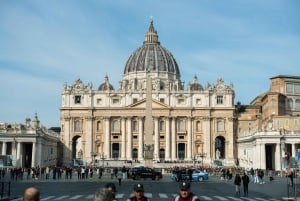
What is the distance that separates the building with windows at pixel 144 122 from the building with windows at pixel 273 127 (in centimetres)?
606

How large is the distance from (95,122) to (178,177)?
181ft

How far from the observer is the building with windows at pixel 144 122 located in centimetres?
9900

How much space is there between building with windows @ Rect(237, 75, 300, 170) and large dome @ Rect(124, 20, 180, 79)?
18.3 metres

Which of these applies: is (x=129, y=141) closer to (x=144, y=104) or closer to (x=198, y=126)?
(x=144, y=104)

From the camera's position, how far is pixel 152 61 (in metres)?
120

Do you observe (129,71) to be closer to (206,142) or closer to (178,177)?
(206,142)

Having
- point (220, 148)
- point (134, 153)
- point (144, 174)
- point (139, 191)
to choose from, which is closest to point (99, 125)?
point (134, 153)

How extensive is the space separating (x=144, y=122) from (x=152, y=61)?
2365 centimetres

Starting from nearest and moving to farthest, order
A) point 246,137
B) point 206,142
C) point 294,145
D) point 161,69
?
point 294,145 → point 246,137 → point 206,142 → point 161,69

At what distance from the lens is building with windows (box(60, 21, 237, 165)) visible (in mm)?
99000

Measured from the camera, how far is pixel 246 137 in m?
88.4

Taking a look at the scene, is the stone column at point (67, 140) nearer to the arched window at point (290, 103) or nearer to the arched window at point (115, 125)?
the arched window at point (115, 125)

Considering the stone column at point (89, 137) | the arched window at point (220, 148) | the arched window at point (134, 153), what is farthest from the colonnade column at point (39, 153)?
the arched window at point (220, 148)

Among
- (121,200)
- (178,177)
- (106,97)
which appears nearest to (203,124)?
(106,97)
